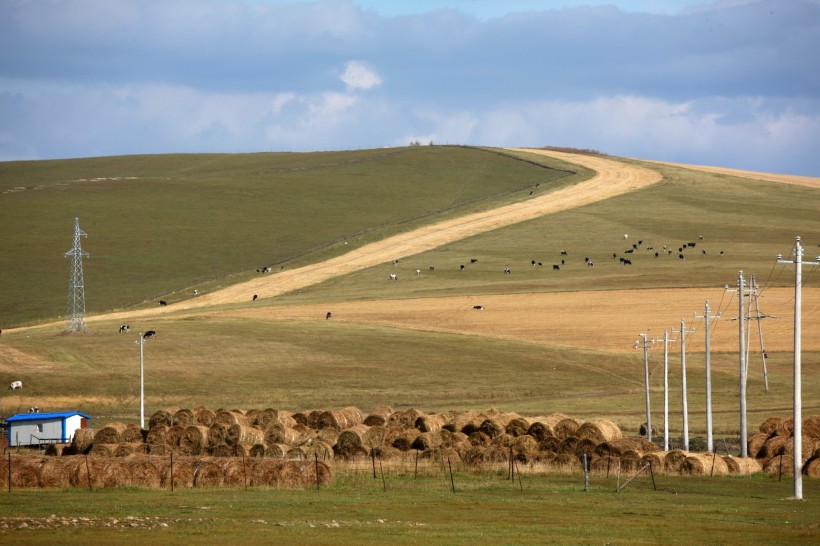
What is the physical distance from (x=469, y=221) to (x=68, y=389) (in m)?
76.2

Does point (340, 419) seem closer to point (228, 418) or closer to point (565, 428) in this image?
point (228, 418)

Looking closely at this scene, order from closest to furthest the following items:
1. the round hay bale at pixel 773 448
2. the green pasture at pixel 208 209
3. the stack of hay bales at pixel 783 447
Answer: the stack of hay bales at pixel 783 447 < the round hay bale at pixel 773 448 < the green pasture at pixel 208 209

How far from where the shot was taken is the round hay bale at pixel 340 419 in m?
51.2

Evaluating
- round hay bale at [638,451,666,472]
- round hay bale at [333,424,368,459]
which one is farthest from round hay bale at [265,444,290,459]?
round hay bale at [638,451,666,472]

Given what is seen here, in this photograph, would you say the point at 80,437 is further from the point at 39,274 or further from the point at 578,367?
the point at 39,274

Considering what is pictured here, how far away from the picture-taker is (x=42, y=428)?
178 feet

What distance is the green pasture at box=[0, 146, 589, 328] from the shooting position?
113000 millimetres

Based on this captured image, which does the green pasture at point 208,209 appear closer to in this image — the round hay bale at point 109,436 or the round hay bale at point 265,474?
the round hay bale at point 109,436

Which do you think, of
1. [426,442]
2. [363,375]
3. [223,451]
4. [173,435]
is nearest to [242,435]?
[223,451]

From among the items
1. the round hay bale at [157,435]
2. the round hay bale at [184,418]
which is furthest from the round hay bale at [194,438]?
the round hay bale at [184,418]

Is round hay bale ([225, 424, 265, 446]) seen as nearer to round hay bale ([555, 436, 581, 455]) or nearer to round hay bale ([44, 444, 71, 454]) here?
round hay bale ([44, 444, 71, 454])

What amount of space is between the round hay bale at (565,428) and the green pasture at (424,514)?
7593 mm

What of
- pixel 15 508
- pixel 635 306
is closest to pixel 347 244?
pixel 635 306

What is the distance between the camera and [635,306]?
9162 centimetres
